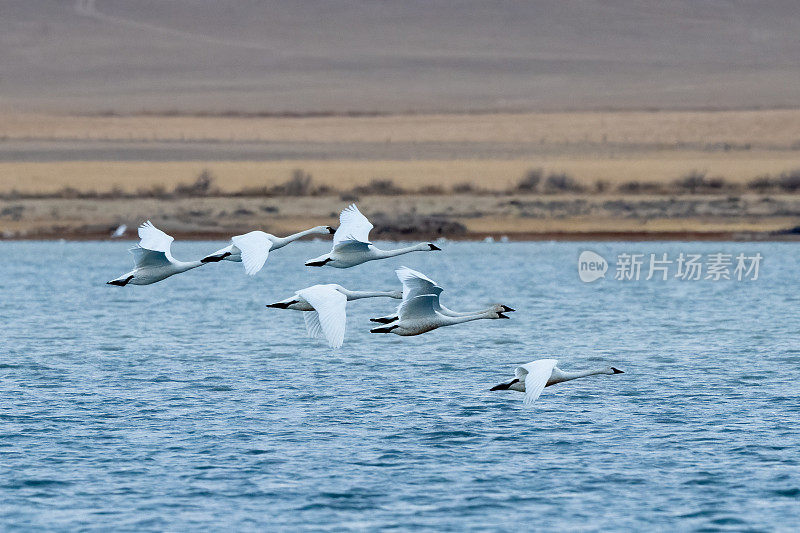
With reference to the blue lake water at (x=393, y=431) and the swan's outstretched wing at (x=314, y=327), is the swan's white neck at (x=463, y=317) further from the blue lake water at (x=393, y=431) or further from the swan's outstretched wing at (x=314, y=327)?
the swan's outstretched wing at (x=314, y=327)

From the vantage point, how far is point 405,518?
21.8 metres

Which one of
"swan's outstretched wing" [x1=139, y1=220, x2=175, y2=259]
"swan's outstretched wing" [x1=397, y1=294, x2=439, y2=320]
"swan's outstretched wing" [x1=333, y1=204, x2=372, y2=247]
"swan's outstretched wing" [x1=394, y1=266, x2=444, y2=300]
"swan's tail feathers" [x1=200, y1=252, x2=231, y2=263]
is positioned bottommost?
"swan's outstretched wing" [x1=397, y1=294, x2=439, y2=320]

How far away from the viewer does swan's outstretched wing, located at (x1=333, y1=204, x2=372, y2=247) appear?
2800cm

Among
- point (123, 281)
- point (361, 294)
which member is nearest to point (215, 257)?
point (123, 281)

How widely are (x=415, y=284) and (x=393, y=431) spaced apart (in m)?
4.20

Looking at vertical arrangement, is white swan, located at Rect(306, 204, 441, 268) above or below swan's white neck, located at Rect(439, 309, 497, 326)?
above

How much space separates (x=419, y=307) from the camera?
27141 millimetres

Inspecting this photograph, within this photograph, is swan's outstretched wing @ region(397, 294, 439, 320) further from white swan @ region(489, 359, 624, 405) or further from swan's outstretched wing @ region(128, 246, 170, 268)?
swan's outstretched wing @ region(128, 246, 170, 268)

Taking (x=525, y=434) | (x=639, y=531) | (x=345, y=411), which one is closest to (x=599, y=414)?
(x=525, y=434)

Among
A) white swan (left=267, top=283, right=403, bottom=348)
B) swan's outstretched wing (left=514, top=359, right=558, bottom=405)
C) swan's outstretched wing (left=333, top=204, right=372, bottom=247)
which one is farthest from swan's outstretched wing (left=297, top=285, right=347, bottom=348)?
swan's outstretched wing (left=514, top=359, right=558, bottom=405)

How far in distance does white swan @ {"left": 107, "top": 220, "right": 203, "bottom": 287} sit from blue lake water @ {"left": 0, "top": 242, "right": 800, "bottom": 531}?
332cm

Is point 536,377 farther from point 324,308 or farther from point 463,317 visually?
point 324,308

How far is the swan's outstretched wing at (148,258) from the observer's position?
28.5 m

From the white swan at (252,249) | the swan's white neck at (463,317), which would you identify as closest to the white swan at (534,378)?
the swan's white neck at (463,317)
